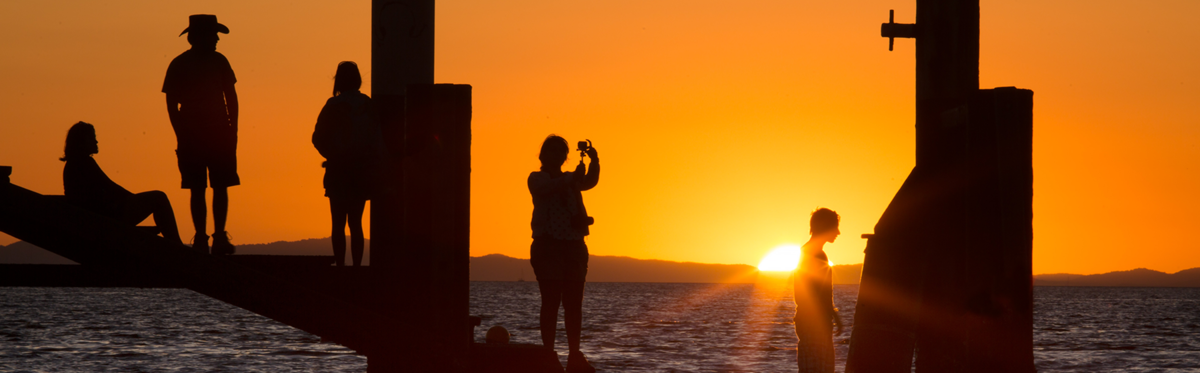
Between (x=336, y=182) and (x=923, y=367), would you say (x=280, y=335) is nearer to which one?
(x=336, y=182)

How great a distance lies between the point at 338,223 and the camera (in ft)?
22.5

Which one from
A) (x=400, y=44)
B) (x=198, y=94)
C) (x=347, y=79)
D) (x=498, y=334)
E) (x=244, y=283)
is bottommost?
(x=498, y=334)

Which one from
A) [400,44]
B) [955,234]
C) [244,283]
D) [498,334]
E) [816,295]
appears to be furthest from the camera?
[498,334]

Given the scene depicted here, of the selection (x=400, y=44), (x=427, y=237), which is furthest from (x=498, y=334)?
(x=427, y=237)

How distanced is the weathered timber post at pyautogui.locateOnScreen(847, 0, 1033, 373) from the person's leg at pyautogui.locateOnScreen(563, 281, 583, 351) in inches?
91.6

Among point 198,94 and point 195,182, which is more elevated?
point 198,94

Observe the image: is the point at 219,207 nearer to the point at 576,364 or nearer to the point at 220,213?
the point at 220,213

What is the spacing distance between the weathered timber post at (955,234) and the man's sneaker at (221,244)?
3.88 meters

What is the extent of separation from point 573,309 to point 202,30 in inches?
117

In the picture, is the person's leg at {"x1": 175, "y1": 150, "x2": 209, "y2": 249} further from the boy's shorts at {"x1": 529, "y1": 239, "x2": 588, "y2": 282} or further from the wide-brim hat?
the boy's shorts at {"x1": 529, "y1": 239, "x2": 588, "y2": 282}

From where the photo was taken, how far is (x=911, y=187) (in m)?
4.20

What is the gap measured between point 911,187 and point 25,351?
3638cm

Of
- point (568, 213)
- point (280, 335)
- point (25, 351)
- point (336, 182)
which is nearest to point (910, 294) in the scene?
point (568, 213)

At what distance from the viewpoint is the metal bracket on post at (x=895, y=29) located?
15.3 feet
